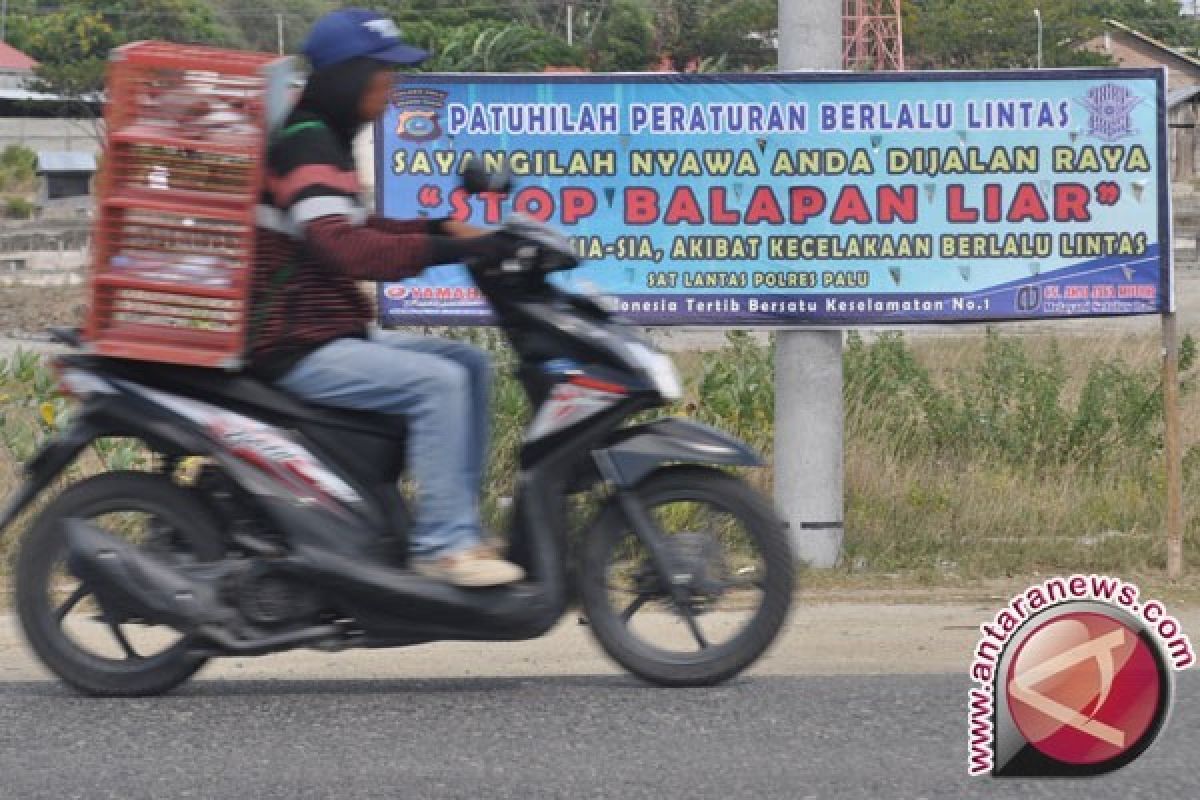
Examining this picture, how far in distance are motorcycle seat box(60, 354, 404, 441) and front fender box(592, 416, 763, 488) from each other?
1.93ft

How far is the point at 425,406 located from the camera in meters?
5.55

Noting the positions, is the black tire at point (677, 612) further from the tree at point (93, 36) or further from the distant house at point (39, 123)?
the distant house at point (39, 123)

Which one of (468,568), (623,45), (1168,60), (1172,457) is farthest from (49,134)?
Answer: (468,568)

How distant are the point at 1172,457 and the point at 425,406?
3.83 meters

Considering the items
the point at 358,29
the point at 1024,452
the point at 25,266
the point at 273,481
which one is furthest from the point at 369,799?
the point at 25,266

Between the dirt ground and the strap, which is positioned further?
the dirt ground

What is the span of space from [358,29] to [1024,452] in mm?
4854

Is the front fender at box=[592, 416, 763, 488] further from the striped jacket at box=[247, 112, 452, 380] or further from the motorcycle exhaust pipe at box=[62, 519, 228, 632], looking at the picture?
the motorcycle exhaust pipe at box=[62, 519, 228, 632]

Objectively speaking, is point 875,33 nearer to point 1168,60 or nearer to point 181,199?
point 1168,60

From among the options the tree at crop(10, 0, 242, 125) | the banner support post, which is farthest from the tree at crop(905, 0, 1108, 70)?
the banner support post

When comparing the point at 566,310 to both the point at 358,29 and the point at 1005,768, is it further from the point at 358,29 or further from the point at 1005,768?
the point at 1005,768

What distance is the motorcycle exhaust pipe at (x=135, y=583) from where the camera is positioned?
560 centimetres

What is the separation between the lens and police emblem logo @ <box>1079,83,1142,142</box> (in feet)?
26.4

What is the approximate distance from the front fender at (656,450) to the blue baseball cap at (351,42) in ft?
3.97
